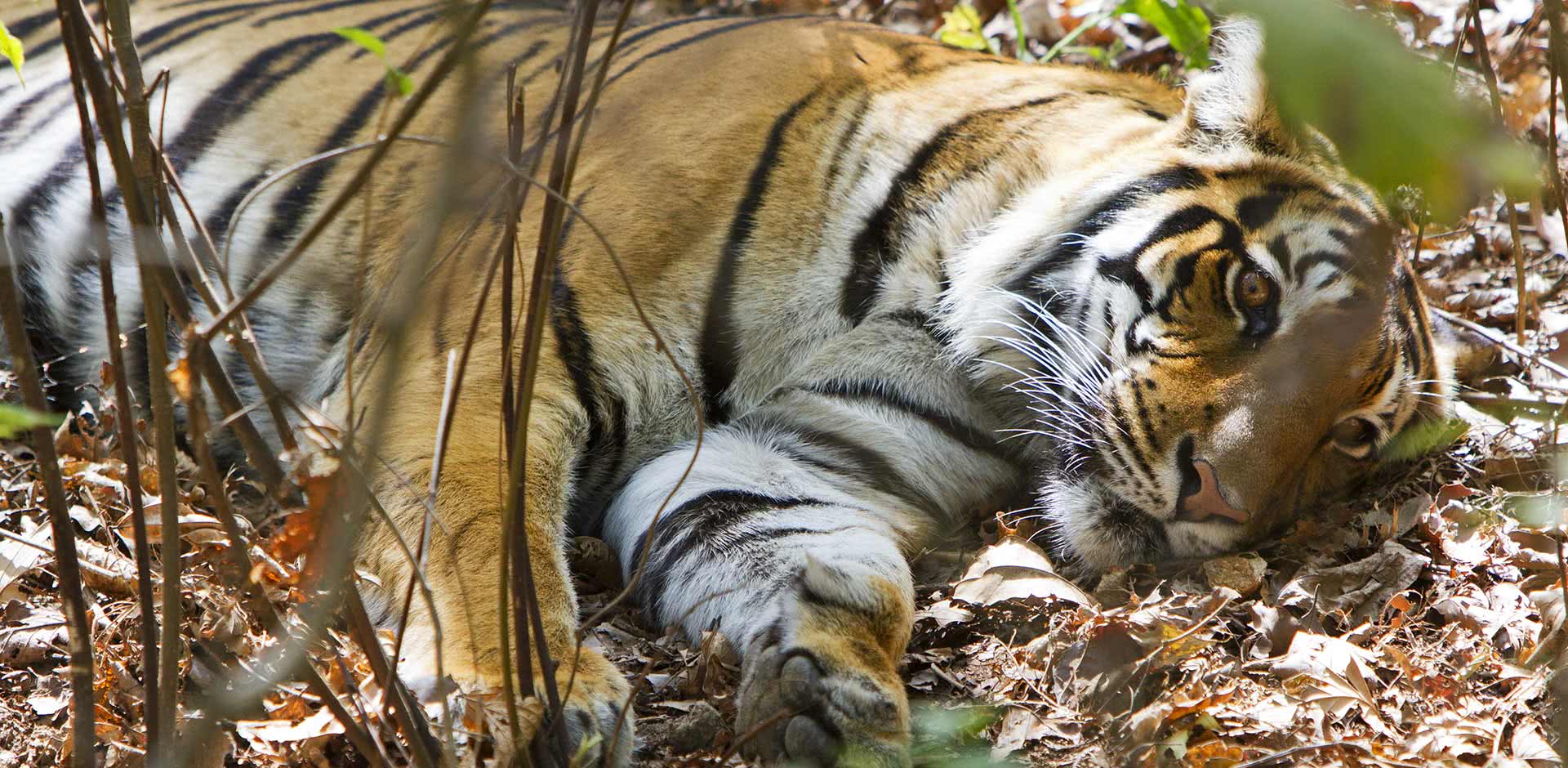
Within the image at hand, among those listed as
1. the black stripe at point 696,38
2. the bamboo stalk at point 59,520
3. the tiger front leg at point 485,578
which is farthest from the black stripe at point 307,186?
the bamboo stalk at point 59,520

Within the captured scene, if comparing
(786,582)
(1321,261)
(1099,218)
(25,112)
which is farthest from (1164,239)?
(25,112)

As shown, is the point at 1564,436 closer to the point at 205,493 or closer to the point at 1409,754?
the point at 1409,754

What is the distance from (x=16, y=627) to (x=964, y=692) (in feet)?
5.31

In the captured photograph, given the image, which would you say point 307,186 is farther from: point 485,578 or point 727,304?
point 485,578

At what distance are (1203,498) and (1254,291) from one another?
415 mm

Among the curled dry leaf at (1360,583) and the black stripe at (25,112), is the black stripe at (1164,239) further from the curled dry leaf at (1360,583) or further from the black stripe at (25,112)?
the black stripe at (25,112)

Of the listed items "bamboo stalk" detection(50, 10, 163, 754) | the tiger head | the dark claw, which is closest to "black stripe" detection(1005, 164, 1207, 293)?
the tiger head

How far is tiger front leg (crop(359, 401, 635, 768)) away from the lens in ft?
5.85

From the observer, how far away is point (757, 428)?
8.85ft

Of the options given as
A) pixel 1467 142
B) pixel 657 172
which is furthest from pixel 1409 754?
pixel 657 172

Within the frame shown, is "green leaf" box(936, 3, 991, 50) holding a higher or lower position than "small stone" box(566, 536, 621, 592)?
higher

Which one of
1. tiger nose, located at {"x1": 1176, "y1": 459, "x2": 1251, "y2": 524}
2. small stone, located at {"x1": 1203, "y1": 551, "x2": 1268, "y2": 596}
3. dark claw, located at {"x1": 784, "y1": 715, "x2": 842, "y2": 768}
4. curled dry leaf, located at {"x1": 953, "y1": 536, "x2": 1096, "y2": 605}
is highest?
tiger nose, located at {"x1": 1176, "y1": 459, "x2": 1251, "y2": 524}

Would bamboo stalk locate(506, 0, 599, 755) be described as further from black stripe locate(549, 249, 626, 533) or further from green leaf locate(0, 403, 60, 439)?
black stripe locate(549, 249, 626, 533)

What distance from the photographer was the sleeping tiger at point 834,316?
228 centimetres
